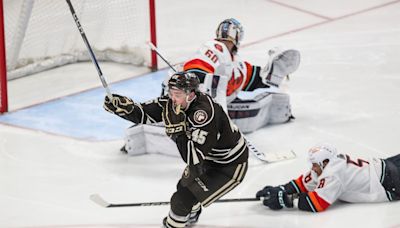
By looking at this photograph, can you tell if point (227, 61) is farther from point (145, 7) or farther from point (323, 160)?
point (145, 7)

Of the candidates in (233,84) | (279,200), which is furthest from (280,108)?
(279,200)

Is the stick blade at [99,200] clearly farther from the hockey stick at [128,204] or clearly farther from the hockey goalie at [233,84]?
the hockey goalie at [233,84]

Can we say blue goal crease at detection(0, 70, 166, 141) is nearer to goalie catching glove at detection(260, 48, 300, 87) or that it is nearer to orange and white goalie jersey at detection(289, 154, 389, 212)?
goalie catching glove at detection(260, 48, 300, 87)

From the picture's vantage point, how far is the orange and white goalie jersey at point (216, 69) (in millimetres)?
5445

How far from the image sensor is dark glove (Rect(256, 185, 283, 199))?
4.81 meters

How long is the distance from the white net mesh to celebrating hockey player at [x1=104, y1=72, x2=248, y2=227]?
2.58 metres

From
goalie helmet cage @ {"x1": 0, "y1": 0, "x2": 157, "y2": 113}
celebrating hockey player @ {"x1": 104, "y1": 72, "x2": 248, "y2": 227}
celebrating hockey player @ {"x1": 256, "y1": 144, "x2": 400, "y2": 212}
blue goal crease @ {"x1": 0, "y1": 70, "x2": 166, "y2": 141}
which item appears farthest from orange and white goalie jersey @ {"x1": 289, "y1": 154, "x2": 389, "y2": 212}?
goalie helmet cage @ {"x1": 0, "y1": 0, "x2": 157, "y2": 113}

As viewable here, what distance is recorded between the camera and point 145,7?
7602mm

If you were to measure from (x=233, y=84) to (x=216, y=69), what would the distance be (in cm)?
27

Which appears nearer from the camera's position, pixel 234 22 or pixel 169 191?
pixel 169 191

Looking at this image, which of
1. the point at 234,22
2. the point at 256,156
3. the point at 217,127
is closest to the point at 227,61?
the point at 234,22

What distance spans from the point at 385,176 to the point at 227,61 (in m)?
1.26

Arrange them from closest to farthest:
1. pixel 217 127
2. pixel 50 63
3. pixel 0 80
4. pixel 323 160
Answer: pixel 217 127
pixel 323 160
pixel 0 80
pixel 50 63

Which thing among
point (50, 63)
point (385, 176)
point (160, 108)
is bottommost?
point (50, 63)
